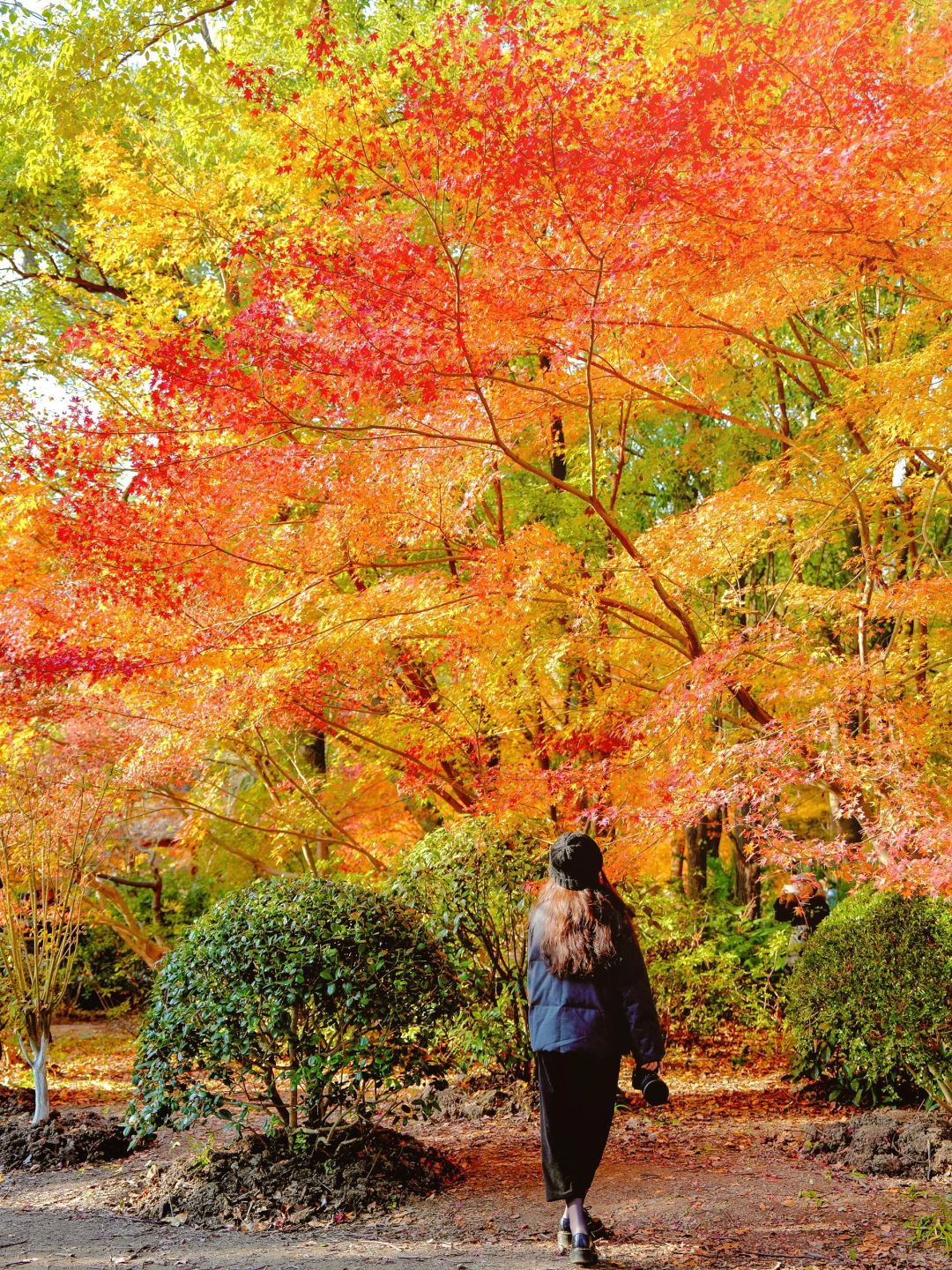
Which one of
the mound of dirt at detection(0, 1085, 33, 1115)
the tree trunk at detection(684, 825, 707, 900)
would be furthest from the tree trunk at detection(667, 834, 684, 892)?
the mound of dirt at detection(0, 1085, 33, 1115)

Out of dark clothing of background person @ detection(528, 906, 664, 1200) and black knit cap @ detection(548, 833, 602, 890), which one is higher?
black knit cap @ detection(548, 833, 602, 890)

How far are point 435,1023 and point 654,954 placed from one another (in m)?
3.41

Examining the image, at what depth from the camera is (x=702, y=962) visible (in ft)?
25.4

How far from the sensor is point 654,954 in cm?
750

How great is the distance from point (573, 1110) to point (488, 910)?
7.38 ft

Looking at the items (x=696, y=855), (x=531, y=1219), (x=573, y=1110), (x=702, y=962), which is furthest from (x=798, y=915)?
(x=573, y=1110)

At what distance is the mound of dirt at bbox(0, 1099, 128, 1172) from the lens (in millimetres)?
5113

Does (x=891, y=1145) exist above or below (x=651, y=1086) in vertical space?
below

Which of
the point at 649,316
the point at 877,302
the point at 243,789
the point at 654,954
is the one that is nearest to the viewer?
the point at 649,316

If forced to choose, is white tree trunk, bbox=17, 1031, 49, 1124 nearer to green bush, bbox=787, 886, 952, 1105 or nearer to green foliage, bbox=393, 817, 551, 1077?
green foliage, bbox=393, 817, 551, 1077

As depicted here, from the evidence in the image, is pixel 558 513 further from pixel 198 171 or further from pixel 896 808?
pixel 896 808

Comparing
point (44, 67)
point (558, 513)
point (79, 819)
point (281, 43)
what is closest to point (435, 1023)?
point (79, 819)

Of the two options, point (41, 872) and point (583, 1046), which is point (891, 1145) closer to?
point (583, 1046)

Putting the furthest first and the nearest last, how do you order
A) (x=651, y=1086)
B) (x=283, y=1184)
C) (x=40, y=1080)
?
(x=40, y=1080) → (x=283, y=1184) → (x=651, y=1086)
